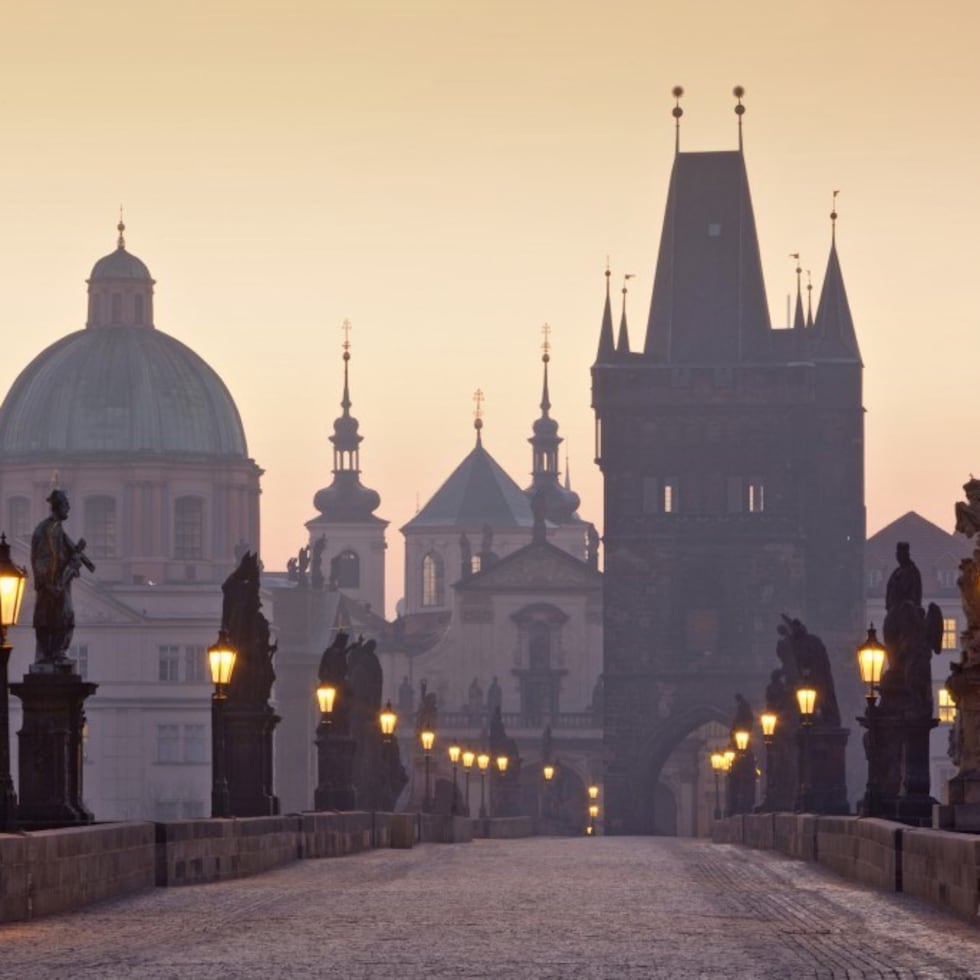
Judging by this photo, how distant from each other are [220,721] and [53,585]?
24.9 ft

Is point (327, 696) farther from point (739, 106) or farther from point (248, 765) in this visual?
point (739, 106)

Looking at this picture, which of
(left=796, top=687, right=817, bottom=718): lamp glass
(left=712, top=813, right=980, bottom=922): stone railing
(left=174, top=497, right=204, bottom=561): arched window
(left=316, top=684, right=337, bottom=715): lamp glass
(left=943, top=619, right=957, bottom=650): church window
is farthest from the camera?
(left=174, top=497, right=204, bottom=561): arched window

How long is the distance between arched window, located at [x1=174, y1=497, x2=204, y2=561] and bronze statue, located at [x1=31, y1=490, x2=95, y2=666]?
478ft

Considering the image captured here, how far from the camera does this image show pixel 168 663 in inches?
6668

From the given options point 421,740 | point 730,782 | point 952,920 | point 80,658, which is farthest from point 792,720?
point 80,658

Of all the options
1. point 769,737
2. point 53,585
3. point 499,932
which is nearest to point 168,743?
point 769,737

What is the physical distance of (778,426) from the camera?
159 metres

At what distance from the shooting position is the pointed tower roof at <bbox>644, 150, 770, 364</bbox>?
159125 mm

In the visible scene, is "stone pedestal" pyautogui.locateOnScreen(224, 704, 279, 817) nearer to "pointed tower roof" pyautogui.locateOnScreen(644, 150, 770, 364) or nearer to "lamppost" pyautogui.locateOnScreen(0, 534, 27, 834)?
"lamppost" pyautogui.locateOnScreen(0, 534, 27, 834)

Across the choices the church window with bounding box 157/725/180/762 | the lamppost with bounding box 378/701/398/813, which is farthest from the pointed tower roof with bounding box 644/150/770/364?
the lamppost with bounding box 378/701/398/813

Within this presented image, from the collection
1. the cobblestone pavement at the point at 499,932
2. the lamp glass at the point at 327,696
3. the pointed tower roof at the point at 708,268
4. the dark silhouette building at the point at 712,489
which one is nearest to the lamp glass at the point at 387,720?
the lamp glass at the point at 327,696

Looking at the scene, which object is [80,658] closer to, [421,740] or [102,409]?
[102,409]

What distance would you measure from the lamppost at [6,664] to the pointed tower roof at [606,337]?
133555 mm

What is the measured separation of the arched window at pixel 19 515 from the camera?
591 feet
